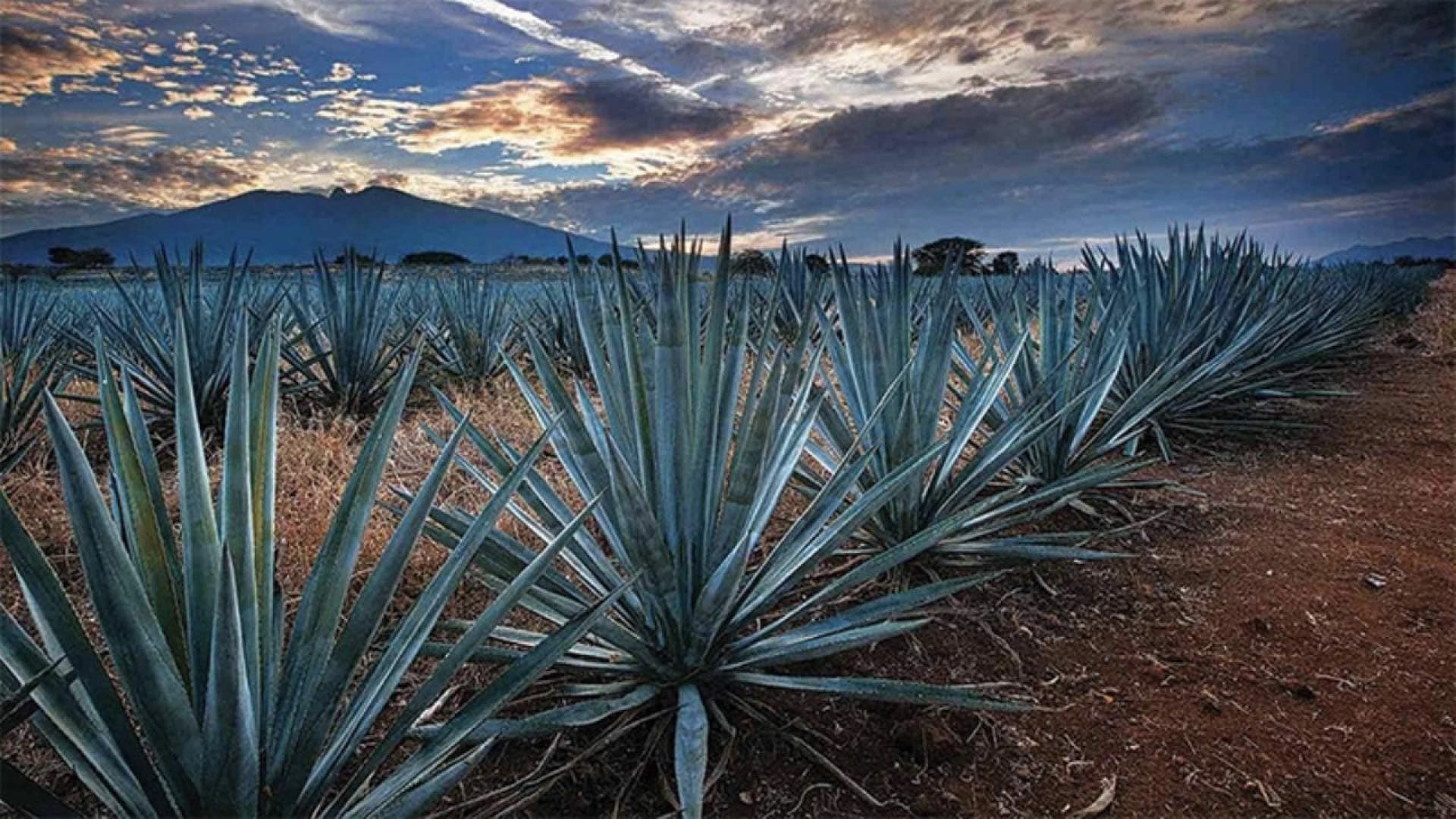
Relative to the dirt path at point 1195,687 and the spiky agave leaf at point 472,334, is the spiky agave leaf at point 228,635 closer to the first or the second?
the dirt path at point 1195,687

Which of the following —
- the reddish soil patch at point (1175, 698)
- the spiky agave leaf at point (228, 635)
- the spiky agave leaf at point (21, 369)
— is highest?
the spiky agave leaf at point (228, 635)

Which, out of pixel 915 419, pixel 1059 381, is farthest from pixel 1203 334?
pixel 915 419

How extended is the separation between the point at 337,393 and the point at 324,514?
103 inches

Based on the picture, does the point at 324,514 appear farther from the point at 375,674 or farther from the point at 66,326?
the point at 66,326

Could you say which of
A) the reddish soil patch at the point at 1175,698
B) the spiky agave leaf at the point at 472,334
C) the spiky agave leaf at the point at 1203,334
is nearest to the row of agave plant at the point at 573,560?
the reddish soil patch at the point at 1175,698

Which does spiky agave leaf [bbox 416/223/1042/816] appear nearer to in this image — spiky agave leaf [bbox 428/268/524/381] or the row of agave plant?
the row of agave plant

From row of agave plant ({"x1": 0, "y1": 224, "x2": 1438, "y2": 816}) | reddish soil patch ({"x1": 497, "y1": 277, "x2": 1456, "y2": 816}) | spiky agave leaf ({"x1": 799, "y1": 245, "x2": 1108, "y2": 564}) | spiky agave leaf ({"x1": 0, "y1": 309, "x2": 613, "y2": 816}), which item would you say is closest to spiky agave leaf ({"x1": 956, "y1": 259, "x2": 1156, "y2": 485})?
row of agave plant ({"x1": 0, "y1": 224, "x2": 1438, "y2": 816})

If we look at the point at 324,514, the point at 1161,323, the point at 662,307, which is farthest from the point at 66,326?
the point at 1161,323

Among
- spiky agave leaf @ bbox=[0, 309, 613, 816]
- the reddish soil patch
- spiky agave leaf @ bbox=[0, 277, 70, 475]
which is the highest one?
spiky agave leaf @ bbox=[0, 309, 613, 816]

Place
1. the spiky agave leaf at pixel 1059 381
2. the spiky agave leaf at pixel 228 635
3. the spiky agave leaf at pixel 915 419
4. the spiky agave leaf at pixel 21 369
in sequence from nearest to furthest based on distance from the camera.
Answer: the spiky agave leaf at pixel 228 635
the spiky agave leaf at pixel 915 419
the spiky agave leaf at pixel 1059 381
the spiky agave leaf at pixel 21 369

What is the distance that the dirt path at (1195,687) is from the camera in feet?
5.18

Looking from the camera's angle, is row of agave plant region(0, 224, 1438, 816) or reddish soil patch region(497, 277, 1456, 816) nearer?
row of agave plant region(0, 224, 1438, 816)

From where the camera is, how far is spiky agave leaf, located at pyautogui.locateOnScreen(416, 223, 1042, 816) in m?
1.53

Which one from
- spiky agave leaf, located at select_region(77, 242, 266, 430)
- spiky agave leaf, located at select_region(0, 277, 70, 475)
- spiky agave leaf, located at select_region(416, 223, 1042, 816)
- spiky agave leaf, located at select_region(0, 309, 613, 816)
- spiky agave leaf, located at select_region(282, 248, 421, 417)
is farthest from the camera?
spiky agave leaf, located at select_region(282, 248, 421, 417)
